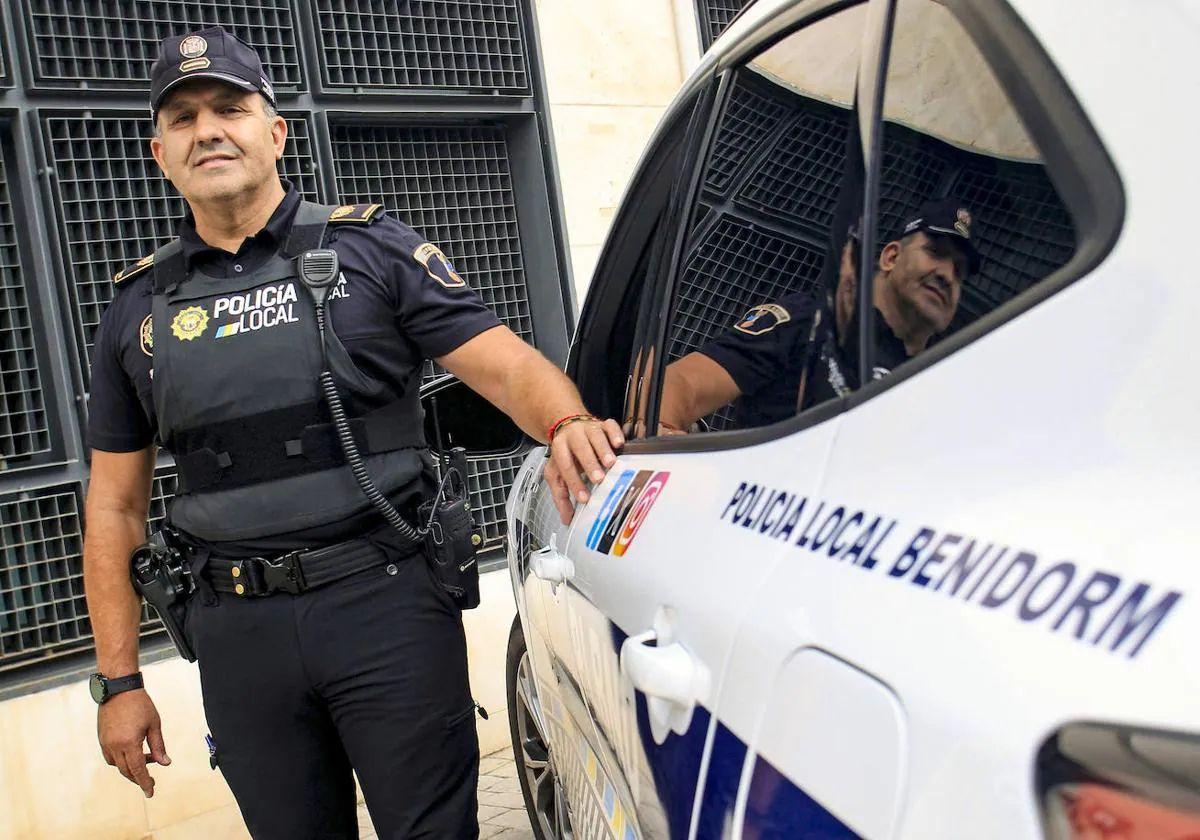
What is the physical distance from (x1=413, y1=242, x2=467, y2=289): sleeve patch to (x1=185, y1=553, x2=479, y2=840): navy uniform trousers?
0.52 meters

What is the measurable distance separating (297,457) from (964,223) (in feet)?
4.97

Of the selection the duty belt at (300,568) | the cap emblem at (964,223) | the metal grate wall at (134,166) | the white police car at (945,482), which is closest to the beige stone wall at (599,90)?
the metal grate wall at (134,166)

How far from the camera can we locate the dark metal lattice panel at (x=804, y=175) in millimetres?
1296

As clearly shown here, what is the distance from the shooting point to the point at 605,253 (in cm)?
234

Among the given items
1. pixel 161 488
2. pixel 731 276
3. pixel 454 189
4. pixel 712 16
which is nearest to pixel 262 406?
pixel 731 276

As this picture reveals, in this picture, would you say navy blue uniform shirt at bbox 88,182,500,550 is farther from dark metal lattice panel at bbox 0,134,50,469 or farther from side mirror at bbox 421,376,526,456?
dark metal lattice panel at bbox 0,134,50,469

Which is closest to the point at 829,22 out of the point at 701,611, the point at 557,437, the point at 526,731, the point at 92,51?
the point at 701,611

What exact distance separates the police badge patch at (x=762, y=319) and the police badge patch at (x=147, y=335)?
1312mm

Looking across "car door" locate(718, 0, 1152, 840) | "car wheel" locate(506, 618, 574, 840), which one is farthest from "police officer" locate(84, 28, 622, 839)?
"car door" locate(718, 0, 1152, 840)

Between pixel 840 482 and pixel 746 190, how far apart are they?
2.17 feet

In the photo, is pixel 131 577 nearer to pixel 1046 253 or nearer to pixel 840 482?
pixel 840 482

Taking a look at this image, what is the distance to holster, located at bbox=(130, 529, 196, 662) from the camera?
2.46 m

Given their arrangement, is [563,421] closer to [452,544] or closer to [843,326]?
[452,544]

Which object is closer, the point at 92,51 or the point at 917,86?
the point at 917,86
